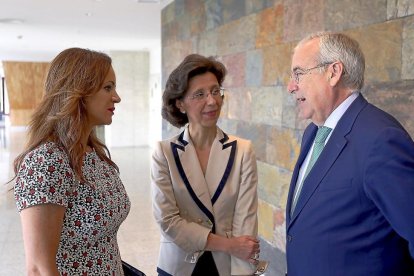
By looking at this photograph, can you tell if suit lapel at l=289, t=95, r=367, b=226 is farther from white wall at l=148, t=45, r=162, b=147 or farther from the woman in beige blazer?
white wall at l=148, t=45, r=162, b=147

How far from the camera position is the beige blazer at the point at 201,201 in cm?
180

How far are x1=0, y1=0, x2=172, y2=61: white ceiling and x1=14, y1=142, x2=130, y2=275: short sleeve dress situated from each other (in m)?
5.75

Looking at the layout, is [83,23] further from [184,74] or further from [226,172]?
[226,172]

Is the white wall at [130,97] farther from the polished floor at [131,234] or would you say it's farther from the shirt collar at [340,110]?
the shirt collar at [340,110]

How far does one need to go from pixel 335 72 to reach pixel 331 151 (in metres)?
0.28

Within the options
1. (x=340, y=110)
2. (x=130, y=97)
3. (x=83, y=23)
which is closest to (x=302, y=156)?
(x=340, y=110)

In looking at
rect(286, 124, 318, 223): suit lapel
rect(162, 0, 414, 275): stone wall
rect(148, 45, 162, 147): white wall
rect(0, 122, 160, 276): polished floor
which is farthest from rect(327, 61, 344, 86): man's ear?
rect(148, 45, 162, 147): white wall

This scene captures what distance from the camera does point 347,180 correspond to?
4.28ft

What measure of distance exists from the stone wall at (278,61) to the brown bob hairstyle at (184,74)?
1.09 m

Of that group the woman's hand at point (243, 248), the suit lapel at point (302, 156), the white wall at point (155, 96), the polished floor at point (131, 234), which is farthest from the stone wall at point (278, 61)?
the white wall at point (155, 96)

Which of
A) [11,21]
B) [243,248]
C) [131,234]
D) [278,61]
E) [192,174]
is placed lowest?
[131,234]

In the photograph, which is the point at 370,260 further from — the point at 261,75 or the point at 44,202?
the point at 261,75

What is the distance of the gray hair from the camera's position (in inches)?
57.2

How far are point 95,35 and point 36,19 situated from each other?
257 centimetres
